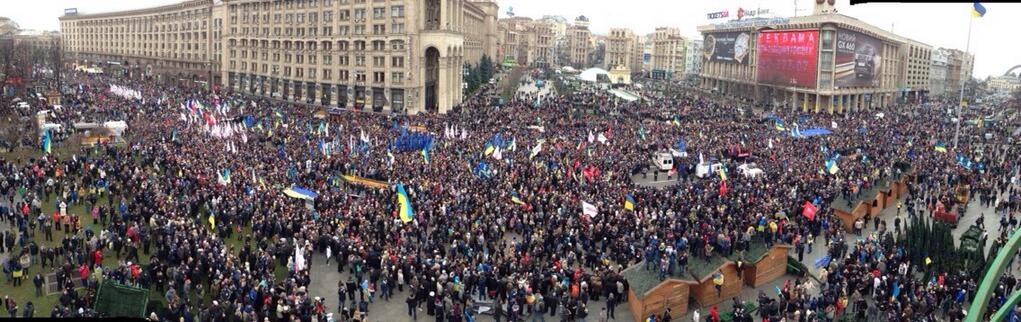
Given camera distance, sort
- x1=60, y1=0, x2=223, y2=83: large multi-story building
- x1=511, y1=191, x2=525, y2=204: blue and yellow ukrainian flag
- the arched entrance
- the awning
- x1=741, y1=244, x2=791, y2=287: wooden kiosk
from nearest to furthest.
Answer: x1=741, y1=244, x2=791, y2=287: wooden kiosk → the awning → x1=511, y1=191, x2=525, y2=204: blue and yellow ukrainian flag → the arched entrance → x1=60, y1=0, x2=223, y2=83: large multi-story building

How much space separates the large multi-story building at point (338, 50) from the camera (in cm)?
6956

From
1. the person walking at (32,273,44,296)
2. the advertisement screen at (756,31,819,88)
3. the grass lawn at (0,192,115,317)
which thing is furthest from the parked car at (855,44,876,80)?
the person walking at (32,273,44,296)

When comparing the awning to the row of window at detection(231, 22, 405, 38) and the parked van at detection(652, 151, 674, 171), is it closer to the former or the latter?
the parked van at detection(652, 151, 674, 171)

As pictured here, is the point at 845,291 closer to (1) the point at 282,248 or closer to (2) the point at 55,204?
(1) the point at 282,248

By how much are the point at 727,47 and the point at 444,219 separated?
87406 mm

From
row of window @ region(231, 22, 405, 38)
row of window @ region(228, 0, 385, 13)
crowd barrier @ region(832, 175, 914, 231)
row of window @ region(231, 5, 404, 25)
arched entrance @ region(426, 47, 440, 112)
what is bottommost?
crowd barrier @ region(832, 175, 914, 231)

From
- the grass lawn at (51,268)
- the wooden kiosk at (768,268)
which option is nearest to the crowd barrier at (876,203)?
the wooden kiosk at (768,268)

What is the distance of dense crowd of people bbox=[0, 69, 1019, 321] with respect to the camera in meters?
19.8

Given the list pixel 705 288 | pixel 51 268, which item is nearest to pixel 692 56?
pixel 705 288

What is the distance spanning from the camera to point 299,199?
2845cm

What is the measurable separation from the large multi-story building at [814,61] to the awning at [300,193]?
226 ft

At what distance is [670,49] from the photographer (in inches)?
7146

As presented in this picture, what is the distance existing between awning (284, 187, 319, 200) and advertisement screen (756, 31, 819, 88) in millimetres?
68860

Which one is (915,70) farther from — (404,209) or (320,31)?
(404,209)
